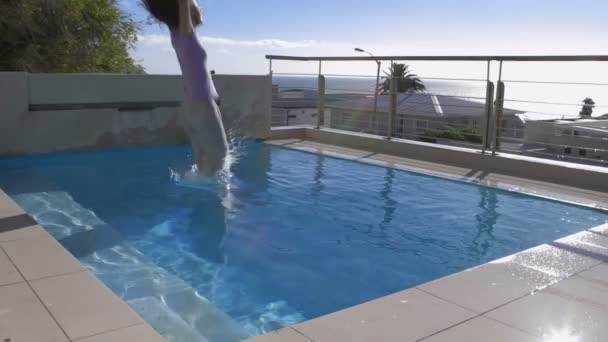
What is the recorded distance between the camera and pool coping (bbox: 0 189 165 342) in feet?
6.24

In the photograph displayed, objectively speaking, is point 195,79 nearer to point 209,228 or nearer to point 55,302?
point 209,228

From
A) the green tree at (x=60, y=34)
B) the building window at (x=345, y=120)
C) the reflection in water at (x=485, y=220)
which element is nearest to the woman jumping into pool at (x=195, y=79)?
the reflection in water at (x=485, y=220)

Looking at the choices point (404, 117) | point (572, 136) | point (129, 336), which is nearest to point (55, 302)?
point (129, 336)

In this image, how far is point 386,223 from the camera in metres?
3.95

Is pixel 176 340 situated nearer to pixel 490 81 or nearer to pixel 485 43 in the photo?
pixel 490 81

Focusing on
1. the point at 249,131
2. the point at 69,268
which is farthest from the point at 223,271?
the point at 249,131

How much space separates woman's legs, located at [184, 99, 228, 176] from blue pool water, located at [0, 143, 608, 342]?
27cm

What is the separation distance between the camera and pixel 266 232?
3711 millimetres

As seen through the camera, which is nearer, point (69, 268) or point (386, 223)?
→ point (69, 268)

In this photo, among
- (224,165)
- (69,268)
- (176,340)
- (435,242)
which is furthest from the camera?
(224,165)

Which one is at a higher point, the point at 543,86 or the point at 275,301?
the point at 543,86

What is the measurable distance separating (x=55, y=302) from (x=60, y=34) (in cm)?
725

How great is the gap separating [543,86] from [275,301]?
380cm

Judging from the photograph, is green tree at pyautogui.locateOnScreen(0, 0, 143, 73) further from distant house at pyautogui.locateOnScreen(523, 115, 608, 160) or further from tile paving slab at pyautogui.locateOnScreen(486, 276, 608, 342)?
tile paving slab at pyautogui.locateOnScreen(486, 276, 608, 342)
